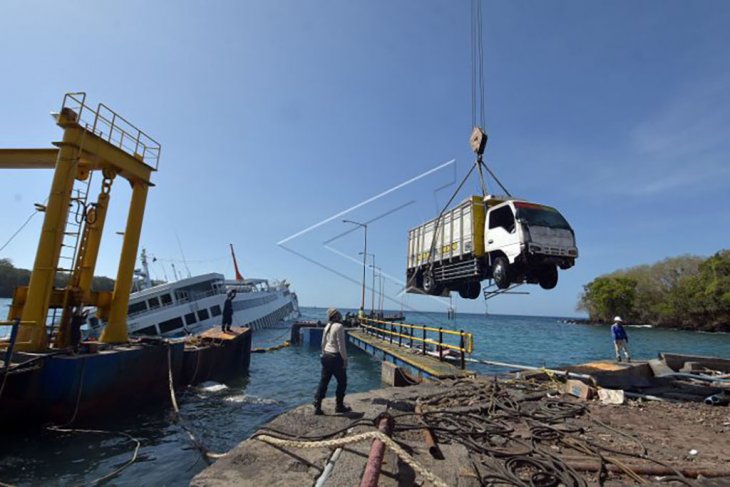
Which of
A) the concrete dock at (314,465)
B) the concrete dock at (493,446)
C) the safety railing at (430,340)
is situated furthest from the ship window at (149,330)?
the concrete dock at (314,465)

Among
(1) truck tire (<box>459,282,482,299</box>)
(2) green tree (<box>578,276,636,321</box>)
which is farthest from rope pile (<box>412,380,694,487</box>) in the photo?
(2) green tree (<box>578,276,636,321</box>)

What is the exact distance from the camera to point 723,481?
168 inches

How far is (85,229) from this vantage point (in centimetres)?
1202

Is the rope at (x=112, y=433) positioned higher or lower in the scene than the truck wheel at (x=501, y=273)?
lower

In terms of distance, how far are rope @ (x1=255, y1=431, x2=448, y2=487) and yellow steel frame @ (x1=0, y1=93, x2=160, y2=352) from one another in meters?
8.32

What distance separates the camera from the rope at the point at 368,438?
3407 millimetres

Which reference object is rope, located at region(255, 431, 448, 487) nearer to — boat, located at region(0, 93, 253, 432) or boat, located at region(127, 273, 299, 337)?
boat, located at region(0, 93, 253, 432)

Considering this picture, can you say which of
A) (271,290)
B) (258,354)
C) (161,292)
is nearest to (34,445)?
(258,354)

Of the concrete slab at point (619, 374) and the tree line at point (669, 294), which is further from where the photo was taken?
the tree line at point (669, 294)

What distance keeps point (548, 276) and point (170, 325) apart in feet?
101

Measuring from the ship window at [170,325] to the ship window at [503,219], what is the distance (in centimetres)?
2965

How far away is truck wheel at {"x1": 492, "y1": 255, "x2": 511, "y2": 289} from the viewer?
10.4 m

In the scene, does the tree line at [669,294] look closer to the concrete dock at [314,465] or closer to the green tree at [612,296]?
the green tree at [612,296]

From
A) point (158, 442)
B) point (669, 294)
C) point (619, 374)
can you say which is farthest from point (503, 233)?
point (669, 294)
